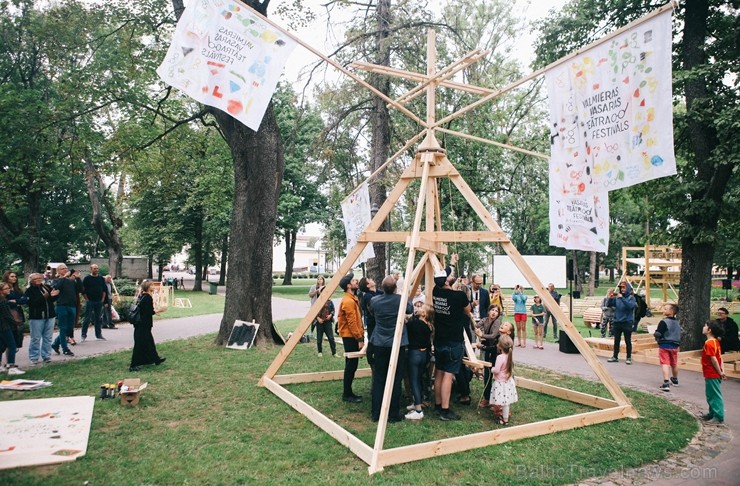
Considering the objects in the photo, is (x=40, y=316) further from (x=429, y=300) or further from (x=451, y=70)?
(x=451, y=70)

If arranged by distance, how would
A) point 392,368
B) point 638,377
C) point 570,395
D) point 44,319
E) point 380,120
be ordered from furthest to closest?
1. point 380,120
2. point 44,319
3. point 638,377
4. point 570,395
5. point 392,368

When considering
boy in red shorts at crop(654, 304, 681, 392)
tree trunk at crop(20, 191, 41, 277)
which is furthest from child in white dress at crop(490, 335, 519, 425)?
tree trunk at crop(20, 191, 41, 277)

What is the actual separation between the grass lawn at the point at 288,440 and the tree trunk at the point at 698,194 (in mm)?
5004

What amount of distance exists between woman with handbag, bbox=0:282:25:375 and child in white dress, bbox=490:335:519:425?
351 inches

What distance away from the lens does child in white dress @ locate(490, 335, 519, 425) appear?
21.7 feet

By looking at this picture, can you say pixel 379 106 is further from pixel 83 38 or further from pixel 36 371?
pixel 36 371

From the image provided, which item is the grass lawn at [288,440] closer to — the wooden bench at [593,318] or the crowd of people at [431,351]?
the crowd of people at [431,351]

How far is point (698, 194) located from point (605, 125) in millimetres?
8294

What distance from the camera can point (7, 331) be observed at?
9164 mm

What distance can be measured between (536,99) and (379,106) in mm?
17293

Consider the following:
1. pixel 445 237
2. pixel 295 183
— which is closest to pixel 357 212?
pixel 445 237

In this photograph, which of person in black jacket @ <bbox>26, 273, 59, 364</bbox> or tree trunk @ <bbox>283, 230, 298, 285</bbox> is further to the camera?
tree trunk @ <bbox>283, 230, 298, 285</bbox>

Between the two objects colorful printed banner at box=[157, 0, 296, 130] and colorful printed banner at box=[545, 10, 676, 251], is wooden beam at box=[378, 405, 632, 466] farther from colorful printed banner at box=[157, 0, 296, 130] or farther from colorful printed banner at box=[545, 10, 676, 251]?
colorful printed banner at box=[157, 0, 296, 130]

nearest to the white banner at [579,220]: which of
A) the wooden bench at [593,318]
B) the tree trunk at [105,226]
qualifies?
the wooden bench at [593,318]
